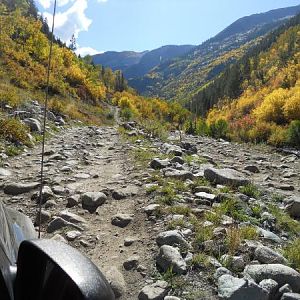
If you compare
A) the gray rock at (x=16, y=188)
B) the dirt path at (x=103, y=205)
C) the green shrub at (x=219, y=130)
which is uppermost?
the gray rock at (x=16, y=188)

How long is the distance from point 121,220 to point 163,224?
0.67 meters

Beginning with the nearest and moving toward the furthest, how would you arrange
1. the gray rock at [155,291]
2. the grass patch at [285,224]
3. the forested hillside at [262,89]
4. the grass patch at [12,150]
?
→ the gray rock at [155,291]
the grass patch at [285,224]
the grass patch at [12,150]
the forested hillside at [262,89]

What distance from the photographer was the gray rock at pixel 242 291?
135 inches

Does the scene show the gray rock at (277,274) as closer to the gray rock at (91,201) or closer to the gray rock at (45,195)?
the gray rock at (91,201)

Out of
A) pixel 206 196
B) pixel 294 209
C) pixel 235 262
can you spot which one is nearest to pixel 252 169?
pixel 294 209

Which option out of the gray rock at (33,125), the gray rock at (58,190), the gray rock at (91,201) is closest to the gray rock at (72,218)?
the gray rock at (91,201)

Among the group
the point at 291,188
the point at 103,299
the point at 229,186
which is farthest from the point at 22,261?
the point at 291,188

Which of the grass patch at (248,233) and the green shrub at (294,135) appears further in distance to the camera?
the green shrub at (294,135)

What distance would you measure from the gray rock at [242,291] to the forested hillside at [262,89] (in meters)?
21.2

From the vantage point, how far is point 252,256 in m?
4.35

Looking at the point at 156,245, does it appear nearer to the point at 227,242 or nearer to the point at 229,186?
the point at 227,242

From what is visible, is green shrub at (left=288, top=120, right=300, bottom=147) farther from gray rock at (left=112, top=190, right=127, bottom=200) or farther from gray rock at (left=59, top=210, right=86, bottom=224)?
gray rock at (left=59, top=210, right=86, bottom=224)

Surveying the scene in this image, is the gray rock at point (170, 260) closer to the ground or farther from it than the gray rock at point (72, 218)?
farther from it

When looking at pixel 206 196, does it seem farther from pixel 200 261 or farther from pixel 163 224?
pixel 200 261
